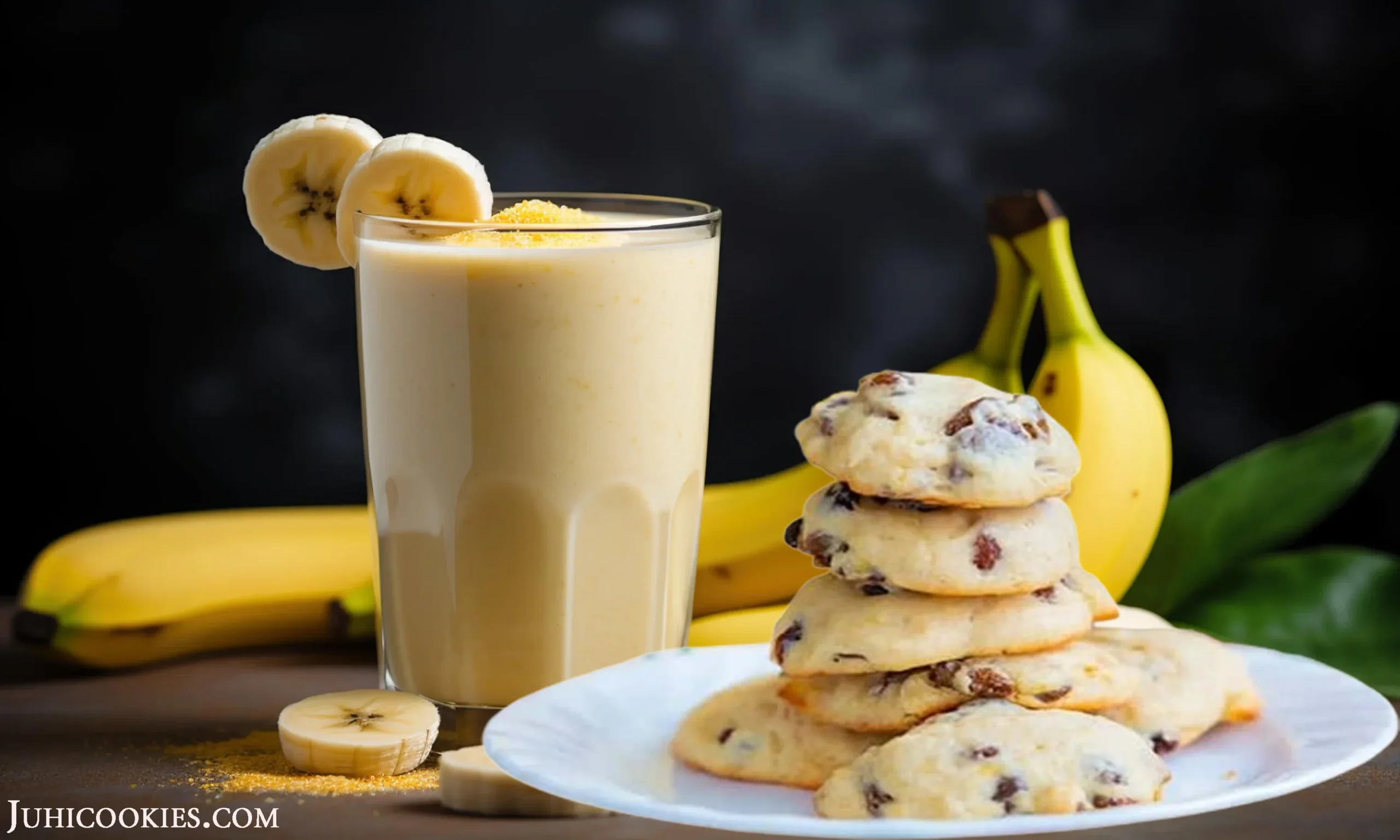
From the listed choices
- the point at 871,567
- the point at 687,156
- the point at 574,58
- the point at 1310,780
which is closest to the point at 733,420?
the point at 687,156

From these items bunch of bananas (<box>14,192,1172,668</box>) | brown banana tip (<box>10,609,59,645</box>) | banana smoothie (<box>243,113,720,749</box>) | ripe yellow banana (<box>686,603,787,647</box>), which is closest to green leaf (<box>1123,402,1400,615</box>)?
bunch of bananas (<box>14,192,1172,668</box>)

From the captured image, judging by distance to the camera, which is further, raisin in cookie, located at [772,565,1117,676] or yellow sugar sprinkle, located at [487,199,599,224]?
yellow sugar sprinkle, located at [487,199,599,224]

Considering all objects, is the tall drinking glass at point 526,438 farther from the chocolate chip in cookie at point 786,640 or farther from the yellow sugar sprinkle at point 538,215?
the chocolate chip in cookie at point 786,640

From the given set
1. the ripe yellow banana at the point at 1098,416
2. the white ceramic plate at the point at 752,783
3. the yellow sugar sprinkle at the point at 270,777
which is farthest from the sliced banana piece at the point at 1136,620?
the yellow sugar sprinkle at the point at 270,777

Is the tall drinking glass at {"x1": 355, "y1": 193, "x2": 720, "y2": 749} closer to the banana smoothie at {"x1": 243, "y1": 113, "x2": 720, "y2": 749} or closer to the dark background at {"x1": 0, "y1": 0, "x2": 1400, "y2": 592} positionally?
the banana smoothie at {"x1": 243, "y1": 113, "x2": 720, "y2": 749}

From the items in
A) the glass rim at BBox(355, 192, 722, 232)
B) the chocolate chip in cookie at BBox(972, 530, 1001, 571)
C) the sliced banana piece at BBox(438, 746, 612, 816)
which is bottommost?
the sliced banana piece at BBox(438, 746, 612, 816)

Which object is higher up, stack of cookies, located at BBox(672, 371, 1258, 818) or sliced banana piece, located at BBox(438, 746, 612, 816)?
stack of cookies, located at BBox(672, 371, 1258, 818)

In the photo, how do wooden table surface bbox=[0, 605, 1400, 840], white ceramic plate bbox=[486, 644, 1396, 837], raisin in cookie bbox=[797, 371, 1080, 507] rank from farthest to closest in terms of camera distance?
wooden table surface bbox=[0, 605, 1400, 840], raisin in cookie bbox=[797, 371, 1080, 507], white ceramic plate bbox=[486, 644, 1396, 837]
